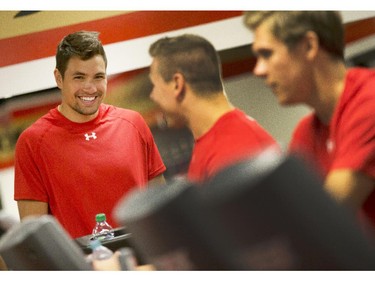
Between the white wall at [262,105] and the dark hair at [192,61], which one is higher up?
the dark hair at [192,61]

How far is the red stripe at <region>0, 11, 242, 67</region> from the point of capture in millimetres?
2529

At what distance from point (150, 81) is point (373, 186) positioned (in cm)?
90

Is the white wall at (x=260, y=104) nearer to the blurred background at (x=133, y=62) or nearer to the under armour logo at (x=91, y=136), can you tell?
the blurred background at (x=133, y=62)

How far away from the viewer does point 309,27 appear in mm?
2078

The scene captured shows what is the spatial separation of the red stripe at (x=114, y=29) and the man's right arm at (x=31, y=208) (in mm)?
548

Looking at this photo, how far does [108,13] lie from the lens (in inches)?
106

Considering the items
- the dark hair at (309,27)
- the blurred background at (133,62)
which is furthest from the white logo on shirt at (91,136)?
the dark hair at (309,27)

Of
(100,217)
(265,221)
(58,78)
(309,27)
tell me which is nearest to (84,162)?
(100,217)

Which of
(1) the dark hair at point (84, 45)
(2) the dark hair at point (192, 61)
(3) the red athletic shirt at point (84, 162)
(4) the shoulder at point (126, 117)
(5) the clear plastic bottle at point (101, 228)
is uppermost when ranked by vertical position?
(1) the dark hair at point (84, 45)

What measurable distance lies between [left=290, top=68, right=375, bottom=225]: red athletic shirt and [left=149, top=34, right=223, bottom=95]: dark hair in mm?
344

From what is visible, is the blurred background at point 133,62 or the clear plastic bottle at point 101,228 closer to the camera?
the blurred background at point 133,62

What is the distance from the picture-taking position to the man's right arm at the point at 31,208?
112 inches

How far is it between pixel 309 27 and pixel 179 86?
1.46ft
